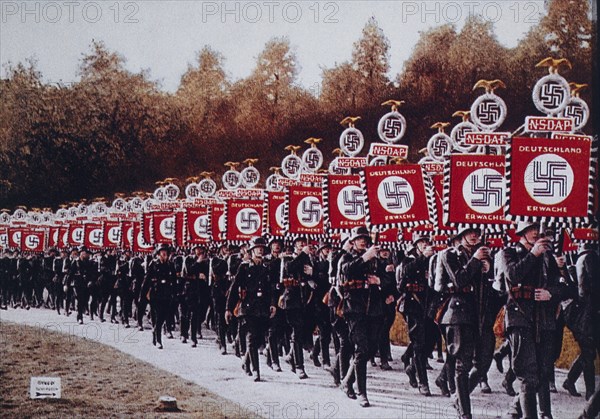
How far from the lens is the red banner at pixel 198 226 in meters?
8.01

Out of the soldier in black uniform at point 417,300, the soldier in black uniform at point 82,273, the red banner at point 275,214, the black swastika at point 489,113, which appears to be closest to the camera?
the black swastika at point 489,113

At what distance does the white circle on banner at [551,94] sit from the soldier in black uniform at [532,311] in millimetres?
987

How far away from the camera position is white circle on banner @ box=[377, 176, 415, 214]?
6328 mm

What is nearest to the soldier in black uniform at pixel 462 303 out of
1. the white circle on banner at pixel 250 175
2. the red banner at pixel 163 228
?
the white circle on banner at pixel 250 175

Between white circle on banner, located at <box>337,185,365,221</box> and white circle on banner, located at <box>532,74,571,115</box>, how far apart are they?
1.79m

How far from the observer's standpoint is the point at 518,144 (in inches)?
219

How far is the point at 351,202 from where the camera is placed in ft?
22.1

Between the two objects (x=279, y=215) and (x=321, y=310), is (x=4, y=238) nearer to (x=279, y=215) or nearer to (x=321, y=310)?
(x=279, y=215)

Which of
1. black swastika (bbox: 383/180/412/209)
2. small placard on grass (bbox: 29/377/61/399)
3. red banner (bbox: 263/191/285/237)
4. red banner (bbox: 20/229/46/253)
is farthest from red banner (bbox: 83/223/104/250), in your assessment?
black swastika (bbox: 383/180/412/209)

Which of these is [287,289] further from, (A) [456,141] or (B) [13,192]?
(B) [13,192]

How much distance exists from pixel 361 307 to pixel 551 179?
1913 mm

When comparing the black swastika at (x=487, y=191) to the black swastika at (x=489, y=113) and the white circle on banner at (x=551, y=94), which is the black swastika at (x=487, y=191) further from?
the white circle on banner at (x=551, y=94)

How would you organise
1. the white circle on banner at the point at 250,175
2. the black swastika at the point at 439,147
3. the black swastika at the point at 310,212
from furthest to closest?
1. the white circle on banner at the point at 250,175
2. the black swastika at the point at 310,212
3. the black swastika at the point at 439,147

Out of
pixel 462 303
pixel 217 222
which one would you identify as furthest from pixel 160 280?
pixel 462 303
